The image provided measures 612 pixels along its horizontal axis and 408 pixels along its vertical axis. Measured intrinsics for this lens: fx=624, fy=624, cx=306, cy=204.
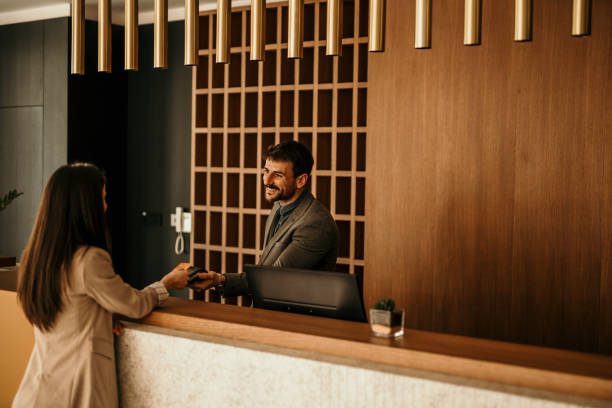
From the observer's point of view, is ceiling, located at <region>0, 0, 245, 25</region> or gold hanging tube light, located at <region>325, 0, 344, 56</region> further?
ceiling, located at <region>0, 0, 245, 25</region>

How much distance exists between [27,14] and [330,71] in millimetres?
2961

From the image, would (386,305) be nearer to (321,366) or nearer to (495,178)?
(321,366)

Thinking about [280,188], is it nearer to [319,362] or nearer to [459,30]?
[459,30]

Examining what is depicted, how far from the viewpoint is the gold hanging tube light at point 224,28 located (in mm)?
2162

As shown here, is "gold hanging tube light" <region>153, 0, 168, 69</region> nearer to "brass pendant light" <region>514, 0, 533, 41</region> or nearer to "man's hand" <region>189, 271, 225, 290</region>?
"man's hand" <region>189, 271, 225, 290</region>

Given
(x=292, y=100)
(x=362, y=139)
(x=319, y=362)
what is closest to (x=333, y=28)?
(x=319, y=362)

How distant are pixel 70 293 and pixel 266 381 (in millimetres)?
660

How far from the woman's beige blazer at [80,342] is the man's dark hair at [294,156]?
1.21m

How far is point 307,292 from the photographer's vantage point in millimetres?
2141

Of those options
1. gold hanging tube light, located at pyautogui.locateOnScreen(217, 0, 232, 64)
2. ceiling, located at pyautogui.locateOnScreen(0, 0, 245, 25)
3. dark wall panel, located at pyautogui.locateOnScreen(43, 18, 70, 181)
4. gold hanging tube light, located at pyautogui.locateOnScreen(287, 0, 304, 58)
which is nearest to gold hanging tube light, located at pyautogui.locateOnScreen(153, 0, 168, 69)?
gold hanging tube light, located at pyautogui.locateOnScreen(217, 0, 232, 64)

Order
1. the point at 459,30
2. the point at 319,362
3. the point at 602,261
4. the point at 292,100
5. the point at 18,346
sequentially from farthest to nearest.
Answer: the point at 292,100 < the point at 459,30 < the point at 602,261 < the point at 18,346 < the point at 319,362

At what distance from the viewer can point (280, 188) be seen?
300cm

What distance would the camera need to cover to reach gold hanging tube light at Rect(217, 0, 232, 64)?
2.16 meters

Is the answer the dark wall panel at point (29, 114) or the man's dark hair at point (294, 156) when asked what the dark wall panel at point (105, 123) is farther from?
the man's dark hair at point (294, 156)
